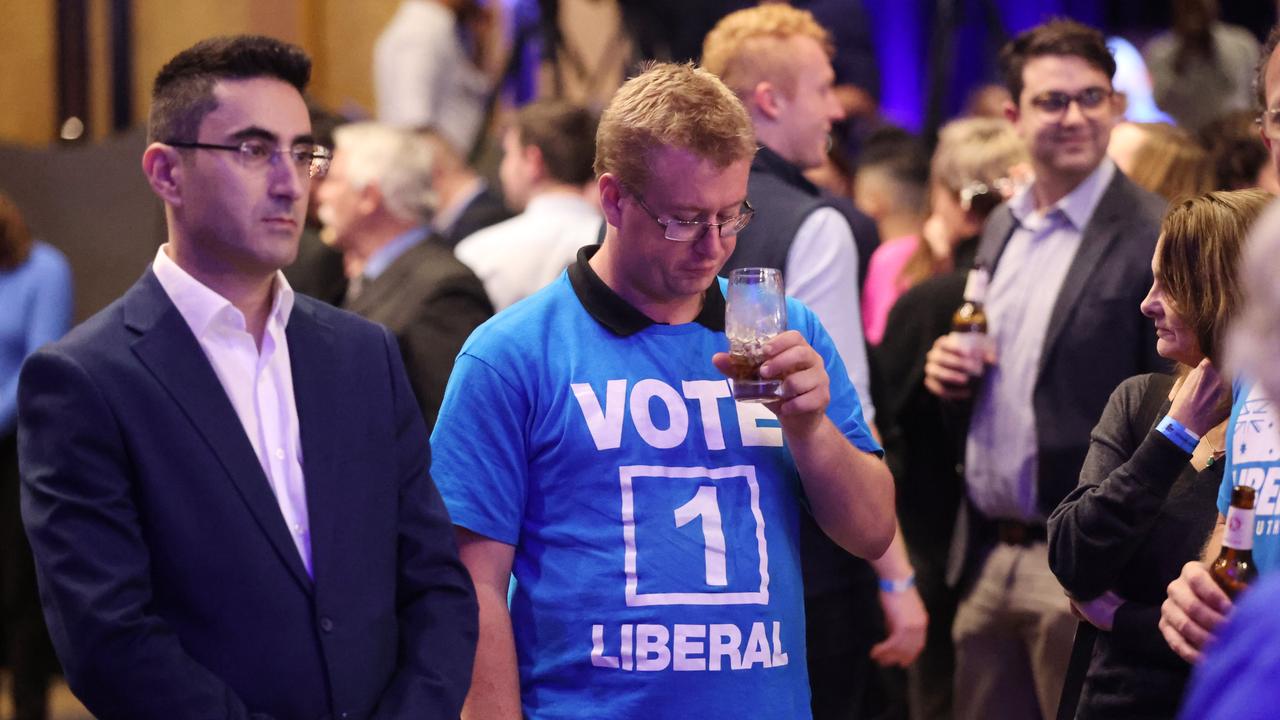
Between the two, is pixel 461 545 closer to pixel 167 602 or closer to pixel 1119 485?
pixel 167 602

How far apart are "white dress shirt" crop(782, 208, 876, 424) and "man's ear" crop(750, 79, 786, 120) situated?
34cm

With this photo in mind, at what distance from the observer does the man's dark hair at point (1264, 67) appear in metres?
2.74

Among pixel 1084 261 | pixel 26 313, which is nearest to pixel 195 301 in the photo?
pixel 1084 261

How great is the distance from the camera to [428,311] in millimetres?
4102

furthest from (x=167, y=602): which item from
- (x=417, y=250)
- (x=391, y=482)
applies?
(x=417, y=250)

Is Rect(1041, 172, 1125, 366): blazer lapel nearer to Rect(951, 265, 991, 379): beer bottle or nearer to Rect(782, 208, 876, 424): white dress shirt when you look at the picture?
Rect(951, 265, 991, 379): beer bottle

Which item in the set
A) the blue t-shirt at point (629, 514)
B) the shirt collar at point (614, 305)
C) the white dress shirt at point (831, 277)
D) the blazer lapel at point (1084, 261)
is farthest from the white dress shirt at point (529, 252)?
the blue t-shirt at point (629, 514)

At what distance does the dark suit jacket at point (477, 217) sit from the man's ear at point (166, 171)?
151 inches

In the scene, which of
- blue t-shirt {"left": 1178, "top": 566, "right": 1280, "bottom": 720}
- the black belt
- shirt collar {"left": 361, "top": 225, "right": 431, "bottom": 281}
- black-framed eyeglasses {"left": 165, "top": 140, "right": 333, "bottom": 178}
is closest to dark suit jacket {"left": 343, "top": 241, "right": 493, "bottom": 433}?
shirt collar {"left": 361, "top": 225, "right": 431, "bottom": 281}

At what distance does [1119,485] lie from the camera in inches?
99.1

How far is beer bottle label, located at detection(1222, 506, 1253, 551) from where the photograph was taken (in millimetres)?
2086

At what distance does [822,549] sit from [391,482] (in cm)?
113

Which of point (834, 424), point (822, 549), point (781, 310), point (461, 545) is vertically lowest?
point (822, 549)

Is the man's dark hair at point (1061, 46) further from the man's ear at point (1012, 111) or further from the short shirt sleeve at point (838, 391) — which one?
the short shirt sleeve at point (838, 391)
